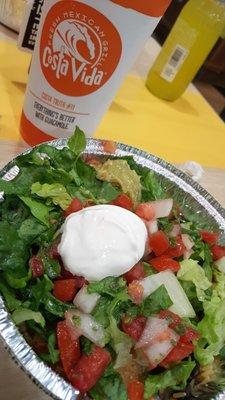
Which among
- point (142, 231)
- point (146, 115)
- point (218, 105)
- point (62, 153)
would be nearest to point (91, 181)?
point (62, 153)

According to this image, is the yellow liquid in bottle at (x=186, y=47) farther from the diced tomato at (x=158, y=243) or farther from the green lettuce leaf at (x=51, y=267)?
the green lettuce leaf at (x=51, y=267)

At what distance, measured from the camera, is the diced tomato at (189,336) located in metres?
0.78

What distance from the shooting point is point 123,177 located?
98 cm

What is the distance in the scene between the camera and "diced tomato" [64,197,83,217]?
0.86m

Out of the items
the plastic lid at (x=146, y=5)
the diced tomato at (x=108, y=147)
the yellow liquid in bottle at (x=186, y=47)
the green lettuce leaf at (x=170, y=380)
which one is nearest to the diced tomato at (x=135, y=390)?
the green lettuce leaf at (x=170, y=380)

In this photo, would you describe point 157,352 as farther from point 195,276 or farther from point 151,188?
point 151,188

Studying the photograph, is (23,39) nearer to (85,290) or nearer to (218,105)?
(85,290)

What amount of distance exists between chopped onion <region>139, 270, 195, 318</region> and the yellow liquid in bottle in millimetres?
975

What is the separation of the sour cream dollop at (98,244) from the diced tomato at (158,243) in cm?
6

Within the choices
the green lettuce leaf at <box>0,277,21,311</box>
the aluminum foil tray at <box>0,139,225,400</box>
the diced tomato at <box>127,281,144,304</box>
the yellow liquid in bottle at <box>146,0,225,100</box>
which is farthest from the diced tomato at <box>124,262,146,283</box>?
the yellow liquid in bottle at <box>146,0,225,100</box>

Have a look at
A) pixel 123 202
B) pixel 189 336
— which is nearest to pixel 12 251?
pixel 123 202

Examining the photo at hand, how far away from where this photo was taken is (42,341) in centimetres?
76

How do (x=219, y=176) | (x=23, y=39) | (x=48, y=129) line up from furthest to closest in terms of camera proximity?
(x=219, y=176)
(x=23, y=39)
(x=48, y=129)

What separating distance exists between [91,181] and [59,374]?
441 millimetres
